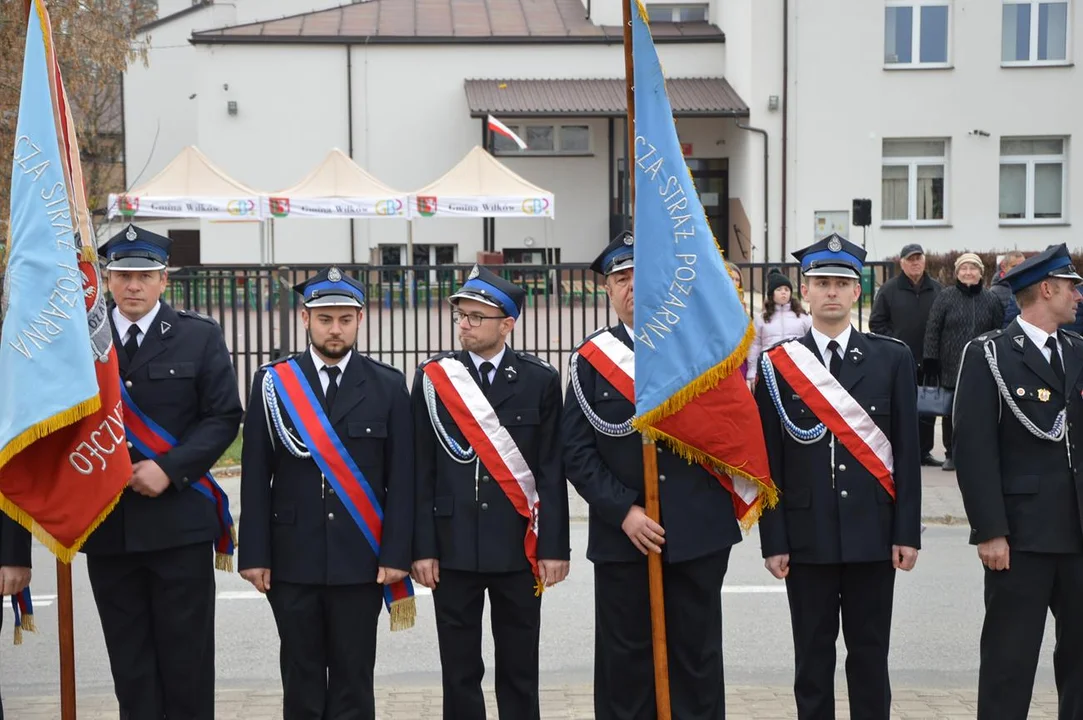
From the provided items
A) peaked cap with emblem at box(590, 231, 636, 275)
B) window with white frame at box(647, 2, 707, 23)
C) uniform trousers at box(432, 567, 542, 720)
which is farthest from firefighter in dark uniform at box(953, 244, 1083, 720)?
window with white frame at box(647, 2, 707, 23)

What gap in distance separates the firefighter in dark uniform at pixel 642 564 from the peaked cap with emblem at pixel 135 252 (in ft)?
5.92

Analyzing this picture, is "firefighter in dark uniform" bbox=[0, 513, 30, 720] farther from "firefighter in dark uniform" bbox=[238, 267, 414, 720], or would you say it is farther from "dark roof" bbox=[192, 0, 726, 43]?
"dark roof" bbox=[192, 0, 726, 43]

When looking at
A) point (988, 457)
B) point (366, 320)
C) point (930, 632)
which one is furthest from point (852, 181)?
point (988, 457)

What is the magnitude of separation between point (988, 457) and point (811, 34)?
25592 millimetres

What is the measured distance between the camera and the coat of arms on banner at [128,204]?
2191 cm

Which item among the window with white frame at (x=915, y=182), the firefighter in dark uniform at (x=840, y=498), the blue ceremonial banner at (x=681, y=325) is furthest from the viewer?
the window with white frame at (x=915, y=182)

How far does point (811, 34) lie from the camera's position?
2944 centimetres

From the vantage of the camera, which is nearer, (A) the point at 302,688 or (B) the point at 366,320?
(A) the point at 302,688

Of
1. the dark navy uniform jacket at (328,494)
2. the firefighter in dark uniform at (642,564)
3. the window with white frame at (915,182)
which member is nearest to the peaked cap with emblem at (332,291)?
the dark navy uniform jacket at (328,494)

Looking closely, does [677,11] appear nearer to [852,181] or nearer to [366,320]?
[852,181]

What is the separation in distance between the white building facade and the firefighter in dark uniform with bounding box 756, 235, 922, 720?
2464 cm

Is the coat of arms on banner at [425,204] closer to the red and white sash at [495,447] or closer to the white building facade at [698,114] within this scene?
the white building facade at [698,114]

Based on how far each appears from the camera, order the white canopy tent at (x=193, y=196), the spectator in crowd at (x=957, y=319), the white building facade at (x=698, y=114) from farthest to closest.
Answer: the white building facade at (x=698, y=114)
the white canopy tent at (x=193, y=196)
the spectator in crowd at (x=957, y=319)

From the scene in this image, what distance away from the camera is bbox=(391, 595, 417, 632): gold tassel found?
5316mm
